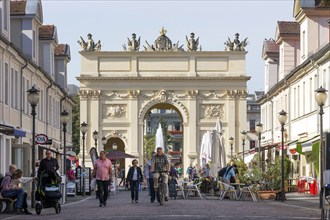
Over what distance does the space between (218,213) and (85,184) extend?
908 inches

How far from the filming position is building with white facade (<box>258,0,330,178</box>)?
5084cm

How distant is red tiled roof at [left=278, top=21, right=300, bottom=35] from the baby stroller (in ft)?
142

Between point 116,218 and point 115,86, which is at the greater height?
point 115,86

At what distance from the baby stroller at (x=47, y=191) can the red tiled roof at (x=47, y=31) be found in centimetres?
3805

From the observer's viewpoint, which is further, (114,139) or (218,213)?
(114,139)

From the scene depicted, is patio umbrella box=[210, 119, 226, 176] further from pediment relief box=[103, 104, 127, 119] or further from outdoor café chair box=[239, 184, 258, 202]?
pediment relief box=[103, 104, 127, 119]

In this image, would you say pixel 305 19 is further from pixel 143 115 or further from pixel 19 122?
pixel 143 115

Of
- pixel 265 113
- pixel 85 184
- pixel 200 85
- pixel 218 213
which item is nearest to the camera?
pixel 218 213

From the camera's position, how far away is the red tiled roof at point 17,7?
55594mm

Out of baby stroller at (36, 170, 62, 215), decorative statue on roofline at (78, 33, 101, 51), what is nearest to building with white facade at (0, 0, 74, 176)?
baby stroller at (36, 170, 62, 215)

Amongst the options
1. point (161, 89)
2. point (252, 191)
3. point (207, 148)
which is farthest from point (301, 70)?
point (161, 89)

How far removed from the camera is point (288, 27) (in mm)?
70062

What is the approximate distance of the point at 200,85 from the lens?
291 ft

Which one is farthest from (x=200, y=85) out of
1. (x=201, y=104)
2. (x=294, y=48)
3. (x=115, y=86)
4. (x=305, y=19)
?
(x=305, y=19)
